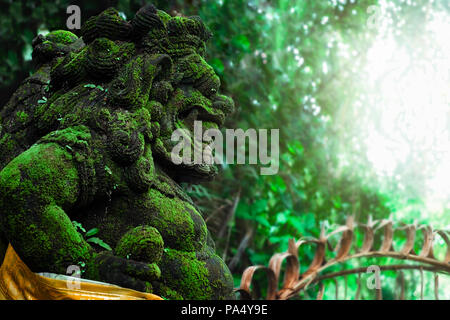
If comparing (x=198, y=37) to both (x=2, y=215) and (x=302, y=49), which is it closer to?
(x=2, y=215)

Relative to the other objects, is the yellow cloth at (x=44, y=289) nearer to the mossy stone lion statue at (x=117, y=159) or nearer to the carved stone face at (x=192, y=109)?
the mossy stone lion statue at (x=117, y=159)

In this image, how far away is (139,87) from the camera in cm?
136

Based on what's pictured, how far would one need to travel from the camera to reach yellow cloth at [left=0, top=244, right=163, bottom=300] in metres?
1.08

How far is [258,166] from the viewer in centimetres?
348

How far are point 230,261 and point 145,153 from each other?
2151 mm

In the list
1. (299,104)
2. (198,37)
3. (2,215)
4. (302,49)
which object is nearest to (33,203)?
(2,215)

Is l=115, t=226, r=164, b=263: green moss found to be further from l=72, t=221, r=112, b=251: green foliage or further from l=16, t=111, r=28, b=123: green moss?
l=16, t=111, r=28, b=123: green moss

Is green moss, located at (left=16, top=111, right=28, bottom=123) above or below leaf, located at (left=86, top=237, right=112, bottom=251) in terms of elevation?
above

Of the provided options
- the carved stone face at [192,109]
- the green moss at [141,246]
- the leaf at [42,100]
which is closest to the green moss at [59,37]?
the leaf at [42,100]

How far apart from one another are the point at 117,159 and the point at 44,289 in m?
0.40

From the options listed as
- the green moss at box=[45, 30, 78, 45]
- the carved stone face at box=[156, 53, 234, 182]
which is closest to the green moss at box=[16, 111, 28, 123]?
the green moss at box=[45, 30, 78, 45]

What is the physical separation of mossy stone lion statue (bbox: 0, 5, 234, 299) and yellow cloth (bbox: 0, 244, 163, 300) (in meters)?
0.03

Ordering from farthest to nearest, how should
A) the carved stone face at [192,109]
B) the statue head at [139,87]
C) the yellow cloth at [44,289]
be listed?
the carved stone face at [192,109]
the statue head at [139,87]
the yellow cloth at [44,289]

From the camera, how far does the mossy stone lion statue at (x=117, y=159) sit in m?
1.11
